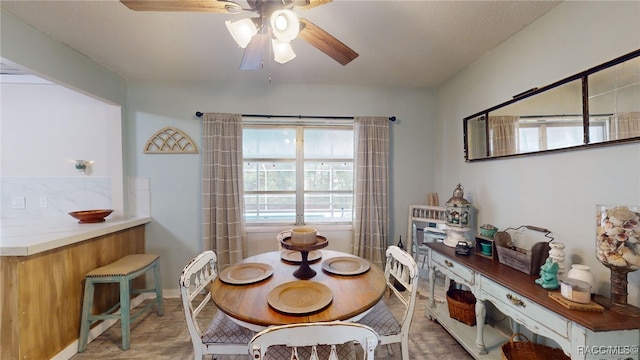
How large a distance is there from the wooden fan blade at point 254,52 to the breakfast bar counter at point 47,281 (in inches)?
70.1

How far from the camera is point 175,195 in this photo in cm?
270

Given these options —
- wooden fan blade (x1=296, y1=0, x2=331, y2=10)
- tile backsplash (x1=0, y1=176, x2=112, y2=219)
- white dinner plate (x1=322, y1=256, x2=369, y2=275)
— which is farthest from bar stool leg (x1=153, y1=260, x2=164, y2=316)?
wooden fan blade (x1=296, y1=0, x2=331, y2=10)

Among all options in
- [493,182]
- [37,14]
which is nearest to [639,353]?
[493,182]

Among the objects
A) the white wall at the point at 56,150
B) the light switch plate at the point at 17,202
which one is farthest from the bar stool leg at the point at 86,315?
the light switch plate at the point at 17,202

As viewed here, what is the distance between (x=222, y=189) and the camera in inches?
103

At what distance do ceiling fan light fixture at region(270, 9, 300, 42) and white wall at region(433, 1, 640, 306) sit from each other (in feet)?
5.36

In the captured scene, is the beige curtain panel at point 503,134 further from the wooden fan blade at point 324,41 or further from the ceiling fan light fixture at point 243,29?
the ceiling fan light fixture at point 243,29

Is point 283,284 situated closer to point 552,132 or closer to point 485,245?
point 485,245

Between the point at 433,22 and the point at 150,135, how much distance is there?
2.92m

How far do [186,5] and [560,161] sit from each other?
2261mm

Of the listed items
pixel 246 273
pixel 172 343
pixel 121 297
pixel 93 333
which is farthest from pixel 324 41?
pixel 93 333

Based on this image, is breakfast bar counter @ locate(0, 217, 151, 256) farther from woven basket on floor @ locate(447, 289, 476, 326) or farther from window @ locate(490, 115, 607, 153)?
window @ locate(490, 115, 607, 153)

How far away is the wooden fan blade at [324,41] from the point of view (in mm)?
1295

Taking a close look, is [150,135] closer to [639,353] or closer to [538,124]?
[538,124]
